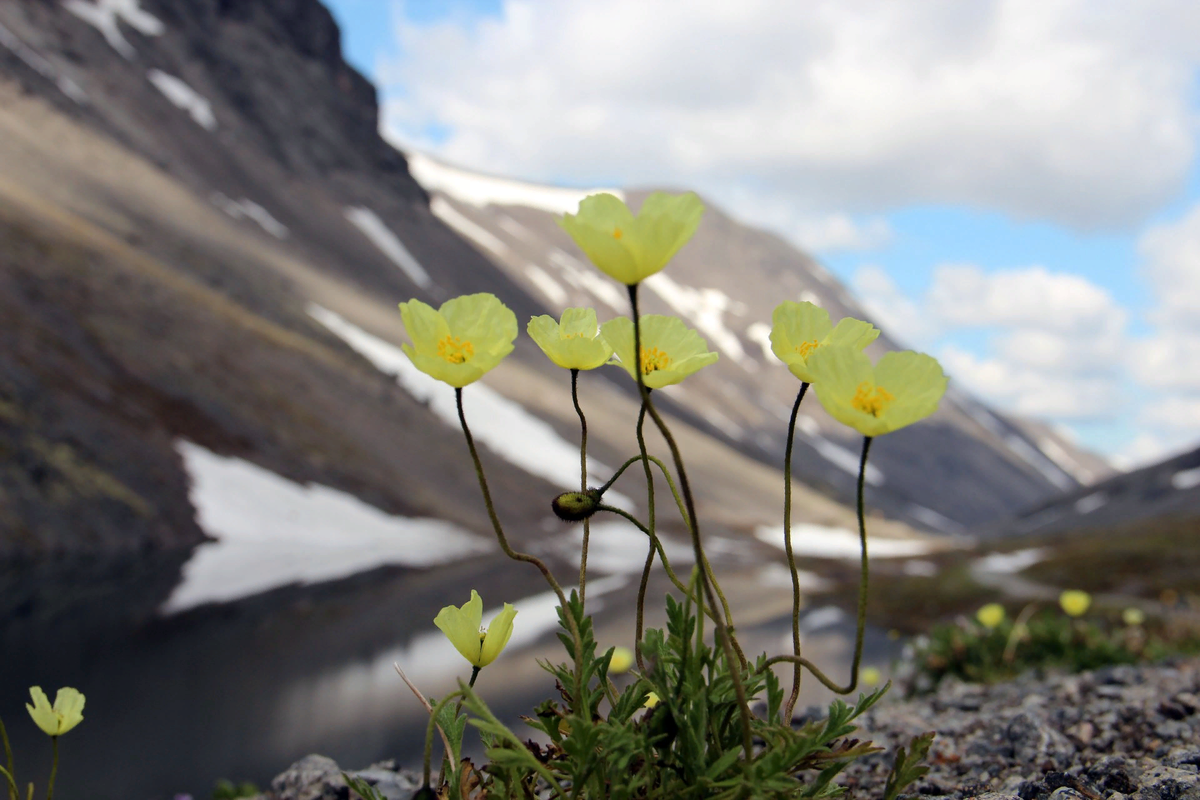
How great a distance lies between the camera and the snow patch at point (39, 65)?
62.6 metres

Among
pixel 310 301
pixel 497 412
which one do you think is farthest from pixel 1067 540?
pixel 310 301

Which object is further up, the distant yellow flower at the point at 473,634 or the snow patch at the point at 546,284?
the snow patch at the point at 546,284

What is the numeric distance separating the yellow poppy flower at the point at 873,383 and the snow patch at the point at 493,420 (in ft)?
180

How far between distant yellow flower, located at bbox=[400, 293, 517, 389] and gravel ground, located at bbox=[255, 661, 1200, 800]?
2331mm

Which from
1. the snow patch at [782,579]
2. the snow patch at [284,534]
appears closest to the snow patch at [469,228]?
the snow patch at [782,579]

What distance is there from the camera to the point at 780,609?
115 ft

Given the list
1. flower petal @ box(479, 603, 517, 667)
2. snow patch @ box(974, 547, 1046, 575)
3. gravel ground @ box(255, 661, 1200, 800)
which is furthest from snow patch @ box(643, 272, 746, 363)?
flower petal @ box(479, 603, 517, 667)

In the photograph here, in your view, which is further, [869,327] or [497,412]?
[497,412]

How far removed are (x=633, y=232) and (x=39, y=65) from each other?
7828 centimetres

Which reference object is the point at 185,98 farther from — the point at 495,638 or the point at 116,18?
the point at 495,638

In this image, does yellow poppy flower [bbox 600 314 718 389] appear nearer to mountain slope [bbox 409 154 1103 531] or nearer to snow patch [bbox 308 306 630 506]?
snow patch [bbox 308 306 630 506]

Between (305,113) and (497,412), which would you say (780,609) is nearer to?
(497,412)

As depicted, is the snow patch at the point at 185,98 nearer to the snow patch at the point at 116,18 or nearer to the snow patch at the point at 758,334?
the snow patch at the point at 116,18

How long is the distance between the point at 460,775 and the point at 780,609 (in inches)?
1345
